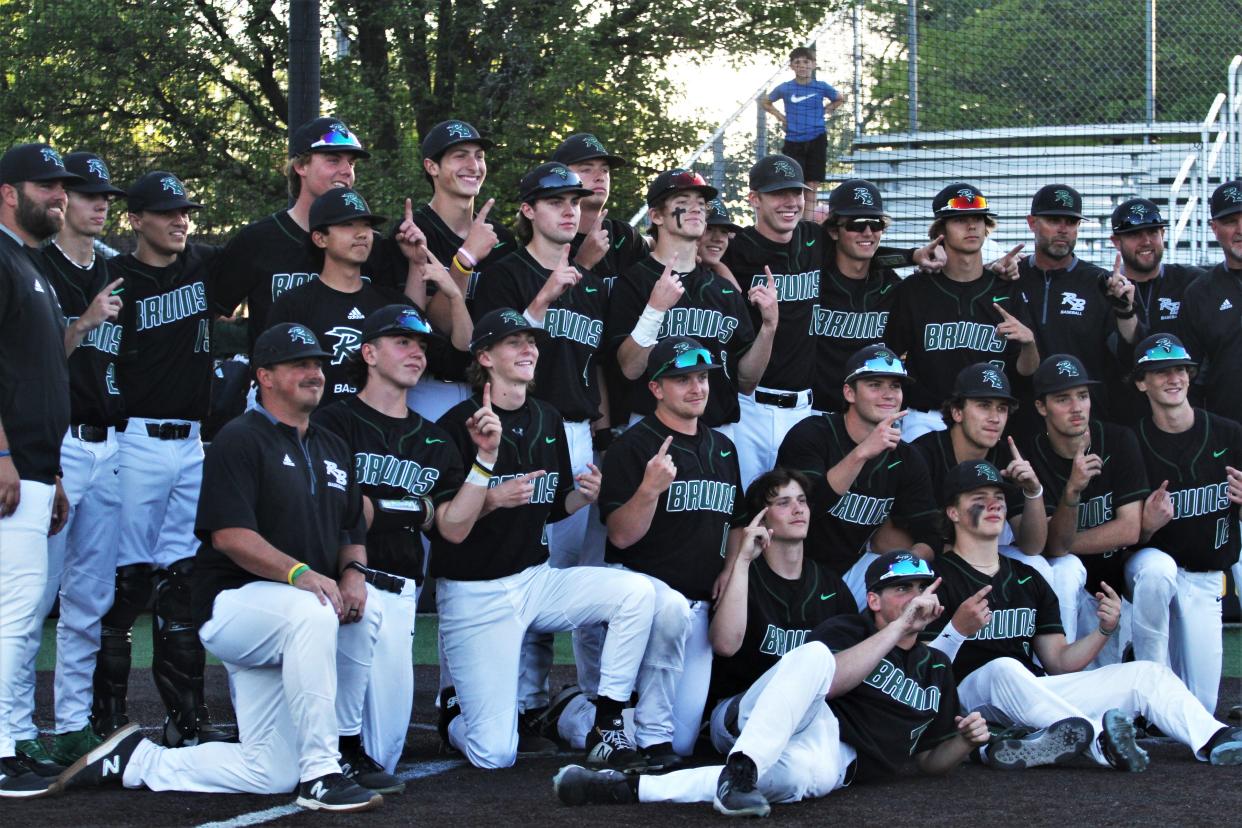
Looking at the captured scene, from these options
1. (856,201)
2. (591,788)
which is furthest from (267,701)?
(856,201)

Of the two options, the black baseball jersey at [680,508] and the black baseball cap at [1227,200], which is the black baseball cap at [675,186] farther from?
the black baseball cap at [1227,200]

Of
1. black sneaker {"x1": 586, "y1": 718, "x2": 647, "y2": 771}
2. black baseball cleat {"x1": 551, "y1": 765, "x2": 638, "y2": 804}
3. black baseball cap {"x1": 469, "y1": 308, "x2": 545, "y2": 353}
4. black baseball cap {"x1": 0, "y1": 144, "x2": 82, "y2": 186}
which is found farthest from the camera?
black baseball cap {"x1": 469, "y1": 308, "x2": 545, "y2": 353}

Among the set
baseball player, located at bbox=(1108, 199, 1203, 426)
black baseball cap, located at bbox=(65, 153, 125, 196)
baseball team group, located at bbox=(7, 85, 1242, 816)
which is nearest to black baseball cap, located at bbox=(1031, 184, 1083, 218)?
baseball team group, located at bbox=(7, 85, 1242, 816)

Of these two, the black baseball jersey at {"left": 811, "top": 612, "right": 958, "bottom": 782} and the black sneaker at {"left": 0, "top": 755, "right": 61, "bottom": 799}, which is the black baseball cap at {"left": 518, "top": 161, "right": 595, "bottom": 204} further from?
the black sneaker at {"left": 0, "top": 755, "right": 61, "bottom": 799}

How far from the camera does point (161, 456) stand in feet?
20.8

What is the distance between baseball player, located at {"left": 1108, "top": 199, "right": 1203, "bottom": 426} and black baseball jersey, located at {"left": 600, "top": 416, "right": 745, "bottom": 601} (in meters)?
2.20

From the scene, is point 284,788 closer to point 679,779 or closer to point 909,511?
point 679,779

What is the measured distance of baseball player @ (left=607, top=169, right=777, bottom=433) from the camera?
6.91 metres

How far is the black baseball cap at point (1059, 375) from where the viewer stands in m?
6.79

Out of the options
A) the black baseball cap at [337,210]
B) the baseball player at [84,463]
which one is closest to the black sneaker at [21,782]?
the baseball player at [84,463]

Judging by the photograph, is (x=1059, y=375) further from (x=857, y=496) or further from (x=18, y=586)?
(x=18, y=586)

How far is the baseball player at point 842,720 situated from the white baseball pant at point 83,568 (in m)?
1.94

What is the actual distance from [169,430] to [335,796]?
1878 mm

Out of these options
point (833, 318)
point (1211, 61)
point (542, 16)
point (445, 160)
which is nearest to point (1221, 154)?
point (1211, 61)
